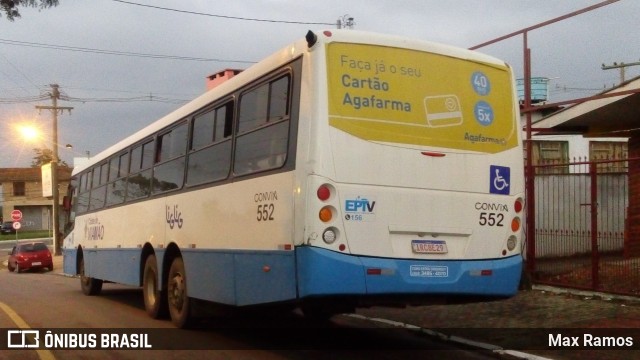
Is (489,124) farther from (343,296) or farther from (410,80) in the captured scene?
(343,296)

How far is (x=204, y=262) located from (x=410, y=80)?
3.48 m

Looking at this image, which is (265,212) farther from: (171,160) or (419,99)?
(171,160)

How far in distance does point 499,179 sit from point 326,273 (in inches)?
94.2

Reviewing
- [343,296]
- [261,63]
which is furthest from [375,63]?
[343,296]

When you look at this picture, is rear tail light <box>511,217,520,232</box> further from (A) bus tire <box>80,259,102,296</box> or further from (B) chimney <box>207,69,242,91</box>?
(B) chimney <box>207,69,242,91</box>

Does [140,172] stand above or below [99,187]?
above

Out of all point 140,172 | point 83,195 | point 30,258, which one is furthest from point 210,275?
point 30,258

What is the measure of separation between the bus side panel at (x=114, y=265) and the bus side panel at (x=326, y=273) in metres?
5.88

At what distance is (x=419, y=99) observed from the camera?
6949mm

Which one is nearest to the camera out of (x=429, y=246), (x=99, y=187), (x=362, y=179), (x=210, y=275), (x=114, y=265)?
(x=362, y=179)

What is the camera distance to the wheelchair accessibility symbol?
7.31 m

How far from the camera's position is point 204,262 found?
849 cm

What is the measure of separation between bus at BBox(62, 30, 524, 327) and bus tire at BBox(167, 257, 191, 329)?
96 cm

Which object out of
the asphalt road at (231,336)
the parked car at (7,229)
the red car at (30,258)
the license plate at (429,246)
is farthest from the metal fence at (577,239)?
the parked car at (7,229)
